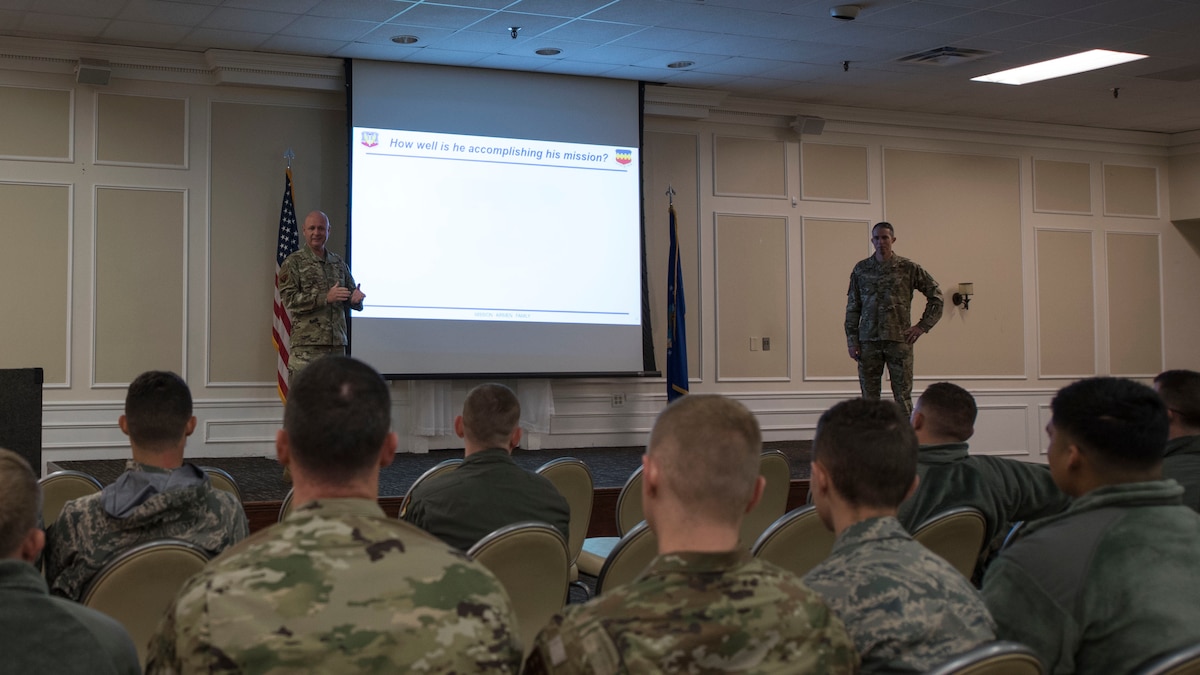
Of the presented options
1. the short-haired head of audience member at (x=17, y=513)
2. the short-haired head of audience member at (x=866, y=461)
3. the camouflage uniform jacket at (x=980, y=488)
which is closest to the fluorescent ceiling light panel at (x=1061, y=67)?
the camouflage uniform jacket at (x=980, y=488)

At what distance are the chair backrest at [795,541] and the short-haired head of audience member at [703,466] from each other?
3.51 ft

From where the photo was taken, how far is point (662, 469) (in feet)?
4.62

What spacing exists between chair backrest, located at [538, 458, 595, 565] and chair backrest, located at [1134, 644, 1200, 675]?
2.34 meters

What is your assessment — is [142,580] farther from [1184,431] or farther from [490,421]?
[1184,431]

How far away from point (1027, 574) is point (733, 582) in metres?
0.66

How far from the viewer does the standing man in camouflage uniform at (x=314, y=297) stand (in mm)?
6312

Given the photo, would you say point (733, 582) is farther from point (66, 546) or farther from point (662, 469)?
point (66, 546)

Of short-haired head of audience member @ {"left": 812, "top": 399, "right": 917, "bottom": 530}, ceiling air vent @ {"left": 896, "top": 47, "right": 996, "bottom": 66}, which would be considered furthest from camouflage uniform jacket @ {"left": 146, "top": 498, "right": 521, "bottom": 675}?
ceiling air vent @ {"left": 896, "top": 47, "right": 996, "bottom": 66}

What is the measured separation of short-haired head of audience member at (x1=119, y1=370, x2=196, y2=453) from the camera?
247 centimetres

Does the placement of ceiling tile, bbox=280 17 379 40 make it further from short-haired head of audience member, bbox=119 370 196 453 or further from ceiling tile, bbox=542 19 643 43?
short-haired head of audience member, bbox=119 370 196 453

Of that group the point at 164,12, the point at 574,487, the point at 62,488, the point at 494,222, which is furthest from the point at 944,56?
the point at 62,488

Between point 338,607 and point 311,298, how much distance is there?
530 centimetres

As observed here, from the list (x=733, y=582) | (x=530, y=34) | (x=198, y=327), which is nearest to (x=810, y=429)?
(x=530, y=34)

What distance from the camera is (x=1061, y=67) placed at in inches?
320
